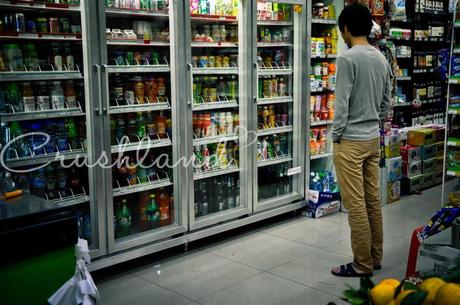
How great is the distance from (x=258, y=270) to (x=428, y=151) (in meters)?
3.82

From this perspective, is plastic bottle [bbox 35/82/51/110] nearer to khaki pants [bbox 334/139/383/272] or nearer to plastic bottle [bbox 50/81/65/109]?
plastic bottle [bbox 50/81/65/109]

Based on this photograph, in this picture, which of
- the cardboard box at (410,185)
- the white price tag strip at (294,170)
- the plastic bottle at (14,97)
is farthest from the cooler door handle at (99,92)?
the cardboard box at (410,185)

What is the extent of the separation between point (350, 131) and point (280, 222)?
197 cm

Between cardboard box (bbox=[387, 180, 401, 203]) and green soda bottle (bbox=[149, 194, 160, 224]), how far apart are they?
9.91 ft

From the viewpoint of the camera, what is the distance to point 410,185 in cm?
679

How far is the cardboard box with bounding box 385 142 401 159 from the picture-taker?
636 cm

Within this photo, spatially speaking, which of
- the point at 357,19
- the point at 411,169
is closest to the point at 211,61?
the point at 357,19

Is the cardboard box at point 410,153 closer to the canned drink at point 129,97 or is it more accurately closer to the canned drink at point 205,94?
the canned drink at point 205,94

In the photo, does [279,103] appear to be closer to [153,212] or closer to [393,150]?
[393,150]

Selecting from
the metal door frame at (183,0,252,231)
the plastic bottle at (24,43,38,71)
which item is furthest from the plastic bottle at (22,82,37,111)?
the metal door frame at (183,0,252,231)

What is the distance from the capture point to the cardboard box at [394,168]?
634 centimetres

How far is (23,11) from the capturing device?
3852 mm

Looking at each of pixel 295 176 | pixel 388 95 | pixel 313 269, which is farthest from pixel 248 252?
pixel 388 95

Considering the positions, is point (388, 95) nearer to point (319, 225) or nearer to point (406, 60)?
point (319, 225)
